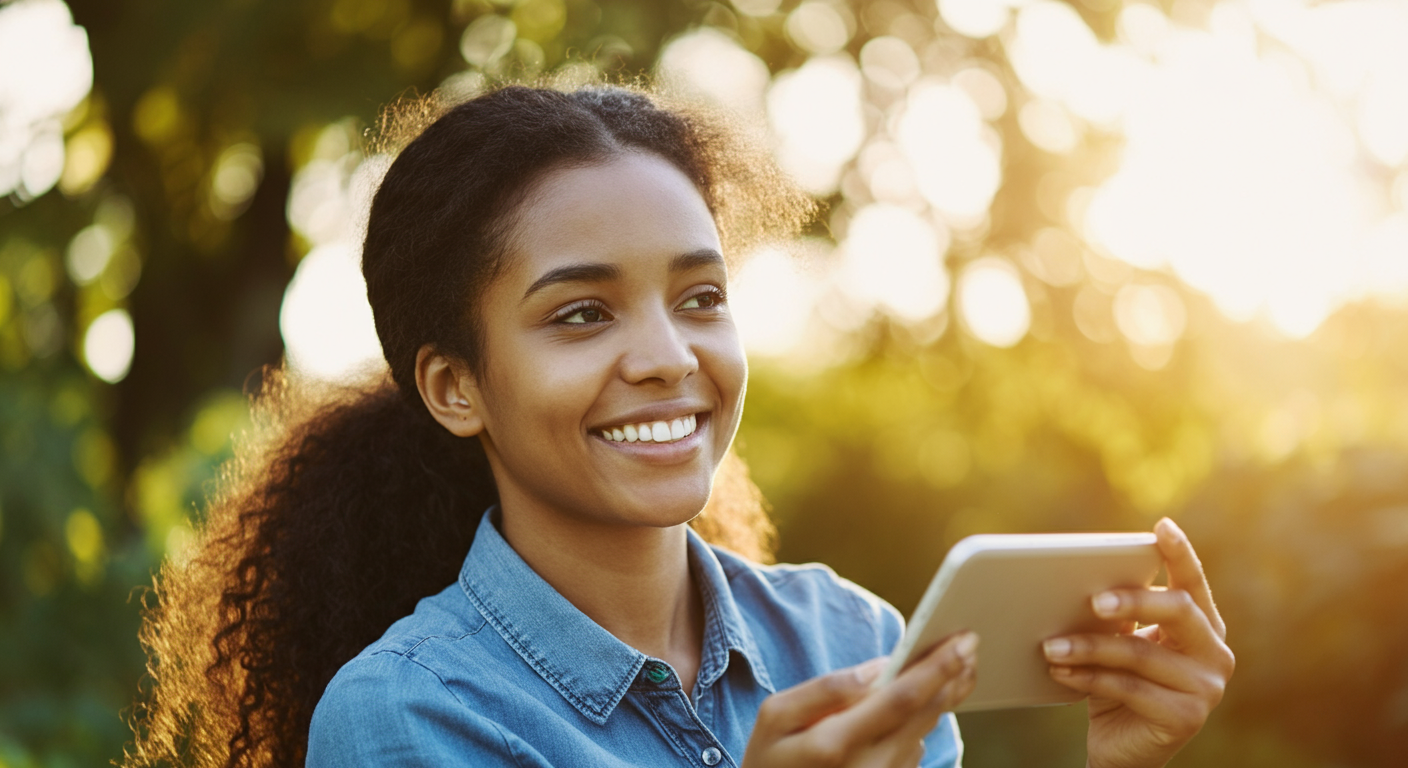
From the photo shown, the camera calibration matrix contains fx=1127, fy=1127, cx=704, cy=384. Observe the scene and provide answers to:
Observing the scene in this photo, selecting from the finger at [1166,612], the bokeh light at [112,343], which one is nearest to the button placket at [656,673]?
the finger at [1166,612]

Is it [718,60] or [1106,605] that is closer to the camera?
[1106,605]

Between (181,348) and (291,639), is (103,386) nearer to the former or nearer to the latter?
(181,348)

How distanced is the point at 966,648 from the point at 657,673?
0.77m

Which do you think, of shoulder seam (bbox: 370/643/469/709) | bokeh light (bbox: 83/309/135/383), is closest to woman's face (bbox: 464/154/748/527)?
shoulder seam (bbox: 370/643/469/709)

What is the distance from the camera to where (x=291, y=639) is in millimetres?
2447

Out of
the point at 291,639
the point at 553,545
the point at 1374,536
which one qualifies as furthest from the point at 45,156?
the point at 1374,536

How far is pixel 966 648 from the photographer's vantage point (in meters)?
1.46

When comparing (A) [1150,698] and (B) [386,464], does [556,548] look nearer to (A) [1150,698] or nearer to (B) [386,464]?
(B) [386,464]

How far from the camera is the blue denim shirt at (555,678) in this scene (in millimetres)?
1774

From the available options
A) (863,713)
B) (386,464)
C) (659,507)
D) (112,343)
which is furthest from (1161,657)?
(112,343)

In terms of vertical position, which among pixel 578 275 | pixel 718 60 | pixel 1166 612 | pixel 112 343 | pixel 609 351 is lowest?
pixel 112 343

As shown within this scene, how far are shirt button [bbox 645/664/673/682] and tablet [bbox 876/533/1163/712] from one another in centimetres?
59

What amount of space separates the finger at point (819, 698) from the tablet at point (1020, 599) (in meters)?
0.03

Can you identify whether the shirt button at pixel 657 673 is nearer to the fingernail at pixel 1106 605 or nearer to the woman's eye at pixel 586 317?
the woman's eye at pixel 586 317
